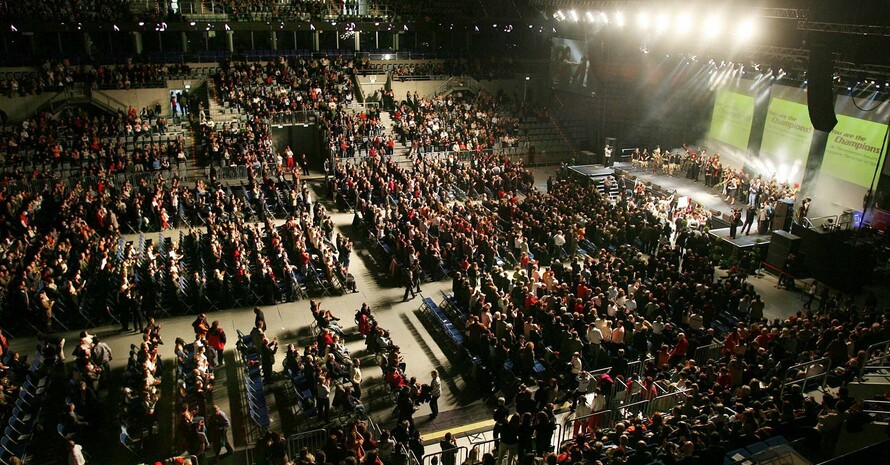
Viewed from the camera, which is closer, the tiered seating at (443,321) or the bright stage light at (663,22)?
the tiered seating at (443,321)

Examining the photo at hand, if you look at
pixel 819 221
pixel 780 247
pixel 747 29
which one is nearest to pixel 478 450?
pixel 780 247

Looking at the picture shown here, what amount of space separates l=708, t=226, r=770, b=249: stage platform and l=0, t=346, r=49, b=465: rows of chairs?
20.8 meters

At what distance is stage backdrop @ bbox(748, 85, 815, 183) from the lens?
1091 inches

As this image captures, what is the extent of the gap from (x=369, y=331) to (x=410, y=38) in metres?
31.4

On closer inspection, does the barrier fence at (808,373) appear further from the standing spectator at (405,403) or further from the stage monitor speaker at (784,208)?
the stage monitor speaker at (784,208)

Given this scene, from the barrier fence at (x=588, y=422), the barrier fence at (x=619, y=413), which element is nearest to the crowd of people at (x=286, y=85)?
the barrier fence at (x=588, y=422)

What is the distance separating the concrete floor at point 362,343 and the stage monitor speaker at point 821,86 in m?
5.60

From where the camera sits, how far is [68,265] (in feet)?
58.5

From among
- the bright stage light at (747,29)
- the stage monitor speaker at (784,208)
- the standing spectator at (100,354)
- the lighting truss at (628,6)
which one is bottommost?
the standing spectator at (100,354)

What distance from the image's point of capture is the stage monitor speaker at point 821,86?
19.6 meters

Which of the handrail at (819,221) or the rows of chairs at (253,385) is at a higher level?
the handrail at (819,221)

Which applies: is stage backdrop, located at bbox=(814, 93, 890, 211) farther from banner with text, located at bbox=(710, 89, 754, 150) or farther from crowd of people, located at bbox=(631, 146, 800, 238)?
banner with text, located at bbox=(710, 89, 754, 150)

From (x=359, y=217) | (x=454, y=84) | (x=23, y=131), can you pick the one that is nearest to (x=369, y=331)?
(x=359, y=217)

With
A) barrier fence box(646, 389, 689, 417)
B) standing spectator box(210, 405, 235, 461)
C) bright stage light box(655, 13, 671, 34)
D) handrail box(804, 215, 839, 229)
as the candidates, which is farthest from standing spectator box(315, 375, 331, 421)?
bright stage light box(655, 13, 671, 34)
